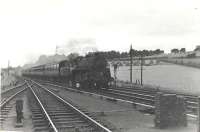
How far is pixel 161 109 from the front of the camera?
10953 millimetres

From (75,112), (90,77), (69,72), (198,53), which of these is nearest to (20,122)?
(75,112)

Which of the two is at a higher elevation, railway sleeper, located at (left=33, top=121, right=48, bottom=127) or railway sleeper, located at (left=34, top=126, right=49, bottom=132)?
railway sleeper, located at (left=34, top=126, right=49, bottom=132)

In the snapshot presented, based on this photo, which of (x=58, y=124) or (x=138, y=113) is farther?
(x=138, y=113)

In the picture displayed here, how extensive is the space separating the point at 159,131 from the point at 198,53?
6883 centimetres

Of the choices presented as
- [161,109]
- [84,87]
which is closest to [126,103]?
[161,109]

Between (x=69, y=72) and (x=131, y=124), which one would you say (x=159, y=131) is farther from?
(x=69, y=72)

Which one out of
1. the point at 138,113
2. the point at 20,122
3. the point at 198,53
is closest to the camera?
the point at 20,122

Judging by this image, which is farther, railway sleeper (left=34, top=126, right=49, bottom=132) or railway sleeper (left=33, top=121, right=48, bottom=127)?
railway sleeper (left=33, top=121, right=48, bottom=127)

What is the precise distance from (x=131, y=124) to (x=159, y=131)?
183 centimetres

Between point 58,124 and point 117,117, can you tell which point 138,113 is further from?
point 58,124

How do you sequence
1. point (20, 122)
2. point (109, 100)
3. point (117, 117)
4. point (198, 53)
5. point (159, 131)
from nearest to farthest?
point (159, 131) < point (20, 122) < point (117, 117) < point (109, 100) < point (198, 53)

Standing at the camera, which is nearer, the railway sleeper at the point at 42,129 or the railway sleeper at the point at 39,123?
the railway sleeper at the point at 42,129

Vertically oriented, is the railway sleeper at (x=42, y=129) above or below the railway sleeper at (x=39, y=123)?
above

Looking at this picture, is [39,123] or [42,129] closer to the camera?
[42,129]
